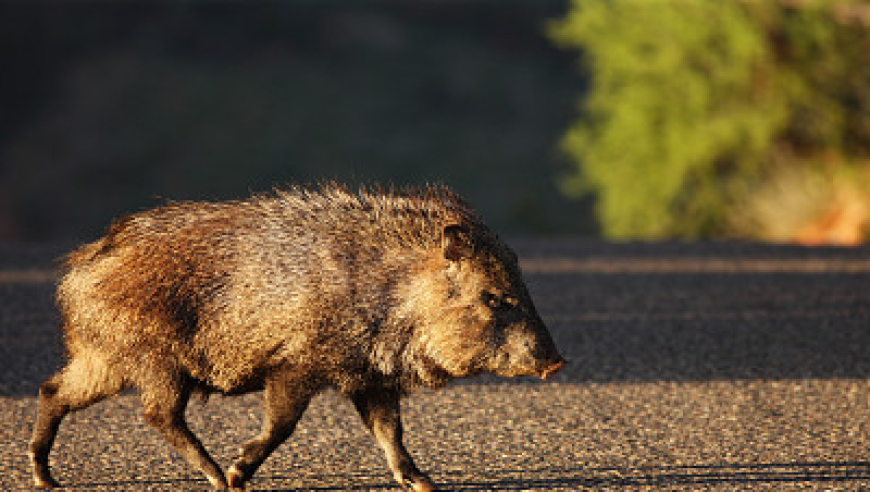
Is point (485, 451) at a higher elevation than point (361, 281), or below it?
below

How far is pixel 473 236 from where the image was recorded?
11.8 ft

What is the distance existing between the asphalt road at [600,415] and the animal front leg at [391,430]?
6.5 inches

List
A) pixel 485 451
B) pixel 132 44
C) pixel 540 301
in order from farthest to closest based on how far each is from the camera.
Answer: pixel 132 44 < pixel 540 301 < pixel 485 451

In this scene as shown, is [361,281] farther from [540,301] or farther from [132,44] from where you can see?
[132,44]

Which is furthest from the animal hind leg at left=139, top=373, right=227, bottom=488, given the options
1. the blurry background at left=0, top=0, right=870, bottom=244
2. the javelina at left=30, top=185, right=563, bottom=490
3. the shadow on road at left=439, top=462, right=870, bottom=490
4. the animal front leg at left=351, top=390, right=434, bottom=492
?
the blurry background at left=0, top=0, right=870, bottom=244

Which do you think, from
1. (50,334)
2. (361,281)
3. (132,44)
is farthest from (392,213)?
(132,44)

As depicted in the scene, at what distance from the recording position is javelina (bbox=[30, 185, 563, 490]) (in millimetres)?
3557

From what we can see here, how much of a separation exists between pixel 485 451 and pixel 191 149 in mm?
24539

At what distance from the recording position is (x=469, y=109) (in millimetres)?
31141

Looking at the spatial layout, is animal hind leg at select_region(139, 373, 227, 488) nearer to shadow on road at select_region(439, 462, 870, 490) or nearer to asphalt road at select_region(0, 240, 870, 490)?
asphalt road at select_region(0, 240, 870, 490)

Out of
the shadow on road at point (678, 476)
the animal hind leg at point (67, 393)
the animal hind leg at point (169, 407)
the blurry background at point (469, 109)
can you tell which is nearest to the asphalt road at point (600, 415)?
the shadow on road at point (678, 476)

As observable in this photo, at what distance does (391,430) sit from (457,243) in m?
0.69

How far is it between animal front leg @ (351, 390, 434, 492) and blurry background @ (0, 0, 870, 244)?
27.1 feet

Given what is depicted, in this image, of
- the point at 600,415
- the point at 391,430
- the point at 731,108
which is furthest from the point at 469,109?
the point at 391,430
